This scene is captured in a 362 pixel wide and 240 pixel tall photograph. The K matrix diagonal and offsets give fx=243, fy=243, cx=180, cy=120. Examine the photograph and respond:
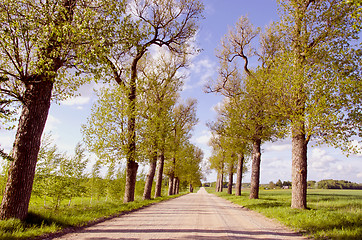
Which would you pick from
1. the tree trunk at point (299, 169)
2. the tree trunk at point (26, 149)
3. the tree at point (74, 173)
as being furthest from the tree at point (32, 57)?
the tree trunk at point (299, 169)

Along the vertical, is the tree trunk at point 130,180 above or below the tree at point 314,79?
below

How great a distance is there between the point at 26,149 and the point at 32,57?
3.01m

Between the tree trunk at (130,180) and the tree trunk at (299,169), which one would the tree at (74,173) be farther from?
the tree trunk at (299,169)

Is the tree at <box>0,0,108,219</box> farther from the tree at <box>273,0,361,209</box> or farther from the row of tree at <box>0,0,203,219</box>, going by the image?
the tree at <box>273,0,361,209</box>

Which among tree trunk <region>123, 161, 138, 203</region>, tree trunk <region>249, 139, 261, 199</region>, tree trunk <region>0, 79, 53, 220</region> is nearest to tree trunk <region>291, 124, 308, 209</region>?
tree trunk <region>249, 139, 261, 199</region>

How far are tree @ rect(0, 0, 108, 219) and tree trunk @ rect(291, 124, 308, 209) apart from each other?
1112cm

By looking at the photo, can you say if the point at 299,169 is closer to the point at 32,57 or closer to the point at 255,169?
the point at 255,169

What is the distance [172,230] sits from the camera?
24.8 ft

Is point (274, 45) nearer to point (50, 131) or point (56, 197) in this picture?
point (50, 131)

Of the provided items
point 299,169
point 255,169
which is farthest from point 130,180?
point 255,169

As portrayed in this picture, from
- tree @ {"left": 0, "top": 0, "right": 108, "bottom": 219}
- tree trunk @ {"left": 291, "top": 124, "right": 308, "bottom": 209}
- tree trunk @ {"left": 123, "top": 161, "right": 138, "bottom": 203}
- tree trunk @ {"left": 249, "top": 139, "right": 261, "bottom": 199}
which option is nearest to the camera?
tree @ {"left": 0, "top": 0, "right": 108, "bottom": 219}

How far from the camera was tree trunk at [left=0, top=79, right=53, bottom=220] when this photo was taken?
23.8 ft

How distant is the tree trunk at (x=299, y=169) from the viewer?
1283cm

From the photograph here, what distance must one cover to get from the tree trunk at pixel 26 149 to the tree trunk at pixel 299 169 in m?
11.7
